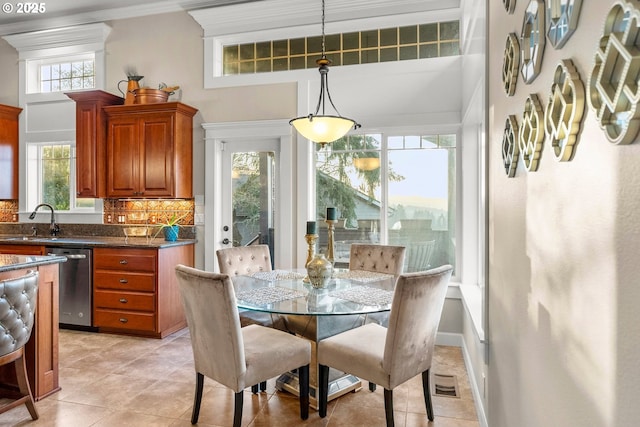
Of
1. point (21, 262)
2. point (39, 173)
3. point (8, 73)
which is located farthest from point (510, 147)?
point (8, 73)

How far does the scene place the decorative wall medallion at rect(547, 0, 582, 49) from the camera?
0.96 metres

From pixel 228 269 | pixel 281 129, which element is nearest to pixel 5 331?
pixel 228 269

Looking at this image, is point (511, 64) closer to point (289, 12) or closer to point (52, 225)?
point (289, 12)

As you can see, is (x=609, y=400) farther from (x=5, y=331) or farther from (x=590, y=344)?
(x=5, y=331)

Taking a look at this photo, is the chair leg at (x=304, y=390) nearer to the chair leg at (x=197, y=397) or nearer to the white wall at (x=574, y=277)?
the chair leg at (x=197, y=397)

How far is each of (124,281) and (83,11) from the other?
3.20 meters

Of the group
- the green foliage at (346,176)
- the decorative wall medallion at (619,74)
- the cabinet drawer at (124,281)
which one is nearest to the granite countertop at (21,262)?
the cabinet drawer at (124,281)

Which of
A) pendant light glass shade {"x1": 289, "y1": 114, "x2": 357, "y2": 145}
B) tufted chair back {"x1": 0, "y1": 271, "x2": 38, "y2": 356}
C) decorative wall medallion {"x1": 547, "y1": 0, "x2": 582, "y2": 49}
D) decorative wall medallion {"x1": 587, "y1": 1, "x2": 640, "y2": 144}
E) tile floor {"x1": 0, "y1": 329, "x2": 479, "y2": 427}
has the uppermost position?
pendant light glass shade {"x1": 289, "y1": 114, "x2": 357, "y2": 145}

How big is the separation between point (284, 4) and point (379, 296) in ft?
10.5

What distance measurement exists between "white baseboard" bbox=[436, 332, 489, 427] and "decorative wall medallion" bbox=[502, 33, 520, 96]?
176cm

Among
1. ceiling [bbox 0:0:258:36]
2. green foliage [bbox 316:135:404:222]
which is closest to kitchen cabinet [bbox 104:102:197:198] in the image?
ceiling [bbox 0:0:258:36]

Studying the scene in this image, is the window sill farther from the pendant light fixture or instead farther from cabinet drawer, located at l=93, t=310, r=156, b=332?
cabinet drawer, located at l=93, t=310, r=156, b=332

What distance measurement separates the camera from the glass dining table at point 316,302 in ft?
7.43

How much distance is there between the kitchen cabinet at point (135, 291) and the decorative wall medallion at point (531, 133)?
11.4 ft
